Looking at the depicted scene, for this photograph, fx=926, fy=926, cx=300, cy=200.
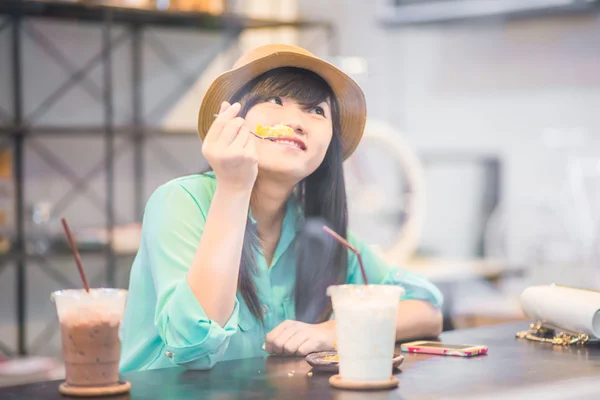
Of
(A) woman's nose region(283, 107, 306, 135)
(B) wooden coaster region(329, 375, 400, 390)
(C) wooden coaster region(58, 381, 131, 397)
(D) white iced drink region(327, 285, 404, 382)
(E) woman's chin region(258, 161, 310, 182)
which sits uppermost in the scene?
(A) woman's nose region(283, 107, 306, 135)

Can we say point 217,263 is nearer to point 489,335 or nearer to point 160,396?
point 160,396

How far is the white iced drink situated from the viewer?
44.6 inches

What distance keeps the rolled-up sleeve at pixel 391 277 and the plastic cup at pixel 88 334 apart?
76cm

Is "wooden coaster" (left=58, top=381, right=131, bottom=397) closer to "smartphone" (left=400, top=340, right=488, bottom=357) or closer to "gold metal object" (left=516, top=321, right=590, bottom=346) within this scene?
"smartphone" (left=400, top=340, right=488, bottom=357)

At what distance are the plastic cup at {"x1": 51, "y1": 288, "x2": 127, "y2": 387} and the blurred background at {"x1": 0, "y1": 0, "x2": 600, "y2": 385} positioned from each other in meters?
2.20

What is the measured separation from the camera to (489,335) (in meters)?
1.62

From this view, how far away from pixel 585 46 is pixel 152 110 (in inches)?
84.1

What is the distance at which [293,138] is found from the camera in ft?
5.08

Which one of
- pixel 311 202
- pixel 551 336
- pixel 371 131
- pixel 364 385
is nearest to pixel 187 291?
pixel 364 385

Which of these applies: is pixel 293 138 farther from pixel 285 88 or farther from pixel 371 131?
pixel 371 131

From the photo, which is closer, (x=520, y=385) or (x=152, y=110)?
(x=520, y=385)

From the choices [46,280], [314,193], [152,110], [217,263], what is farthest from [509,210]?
[217,263]

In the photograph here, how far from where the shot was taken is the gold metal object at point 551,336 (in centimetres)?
152

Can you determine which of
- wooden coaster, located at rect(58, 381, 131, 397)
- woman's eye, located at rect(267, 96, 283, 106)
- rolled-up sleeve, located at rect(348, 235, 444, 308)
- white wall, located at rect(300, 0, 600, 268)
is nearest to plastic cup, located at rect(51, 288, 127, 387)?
wooden coaster, located at rect(58, 381, 131, 397)
